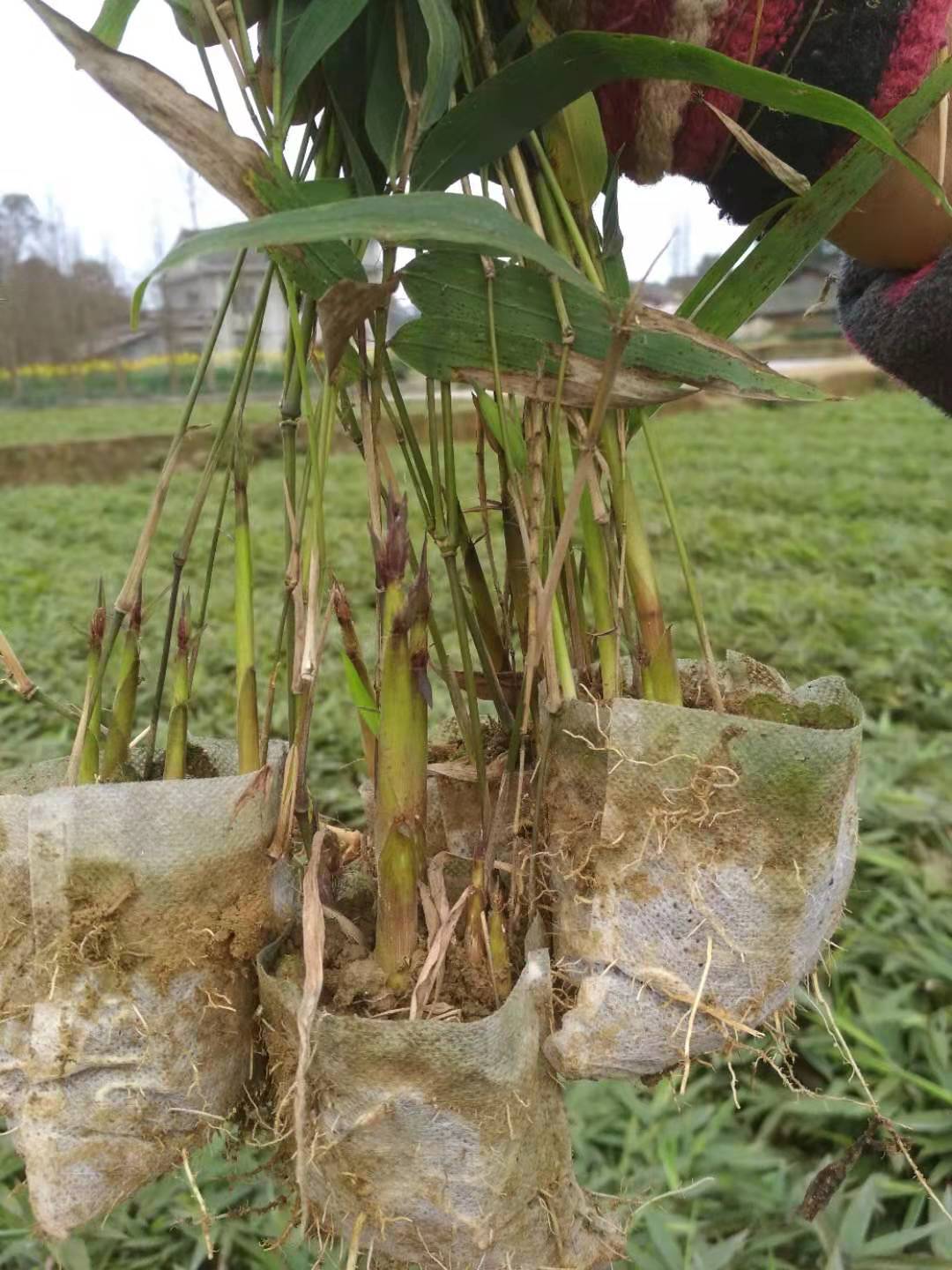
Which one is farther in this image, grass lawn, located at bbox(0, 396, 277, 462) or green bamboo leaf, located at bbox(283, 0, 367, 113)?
grass lawn, located at bbox(0, 396, 277, 462)

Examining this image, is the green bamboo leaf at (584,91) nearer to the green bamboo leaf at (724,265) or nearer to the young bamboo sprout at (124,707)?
the green bamboo leaf at (724,265)

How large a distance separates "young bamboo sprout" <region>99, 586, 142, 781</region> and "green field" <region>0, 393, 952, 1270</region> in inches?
2.9

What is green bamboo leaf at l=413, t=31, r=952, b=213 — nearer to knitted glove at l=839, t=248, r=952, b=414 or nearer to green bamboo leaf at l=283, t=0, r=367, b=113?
green bamboo leaf at l=283, t=0, r=367, b=113

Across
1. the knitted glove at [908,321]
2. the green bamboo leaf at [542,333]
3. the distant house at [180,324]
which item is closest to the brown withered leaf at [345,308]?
the green bamboo leaf at [542,333]

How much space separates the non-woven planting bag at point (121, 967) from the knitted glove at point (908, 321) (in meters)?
0.45

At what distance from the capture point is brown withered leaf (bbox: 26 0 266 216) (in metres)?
0.33

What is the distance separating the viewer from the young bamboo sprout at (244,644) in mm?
454

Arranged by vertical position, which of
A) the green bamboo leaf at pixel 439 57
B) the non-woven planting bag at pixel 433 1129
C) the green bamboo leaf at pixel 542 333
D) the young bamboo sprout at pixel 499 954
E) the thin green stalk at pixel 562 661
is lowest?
the non-woven planting bag at pixel 433 1129

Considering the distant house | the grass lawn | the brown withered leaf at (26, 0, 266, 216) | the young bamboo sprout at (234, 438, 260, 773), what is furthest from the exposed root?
the grass lawn

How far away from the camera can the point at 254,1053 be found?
0.47 meters

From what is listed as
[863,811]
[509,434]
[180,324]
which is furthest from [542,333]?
[180,324]

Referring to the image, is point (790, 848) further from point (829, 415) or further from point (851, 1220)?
point (829, 415)

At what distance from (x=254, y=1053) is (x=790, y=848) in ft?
0.87

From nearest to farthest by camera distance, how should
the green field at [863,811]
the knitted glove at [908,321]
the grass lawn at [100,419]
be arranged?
the knitted glove at [908,321], the green field at [863,811], the grass lawn at [100,419]
